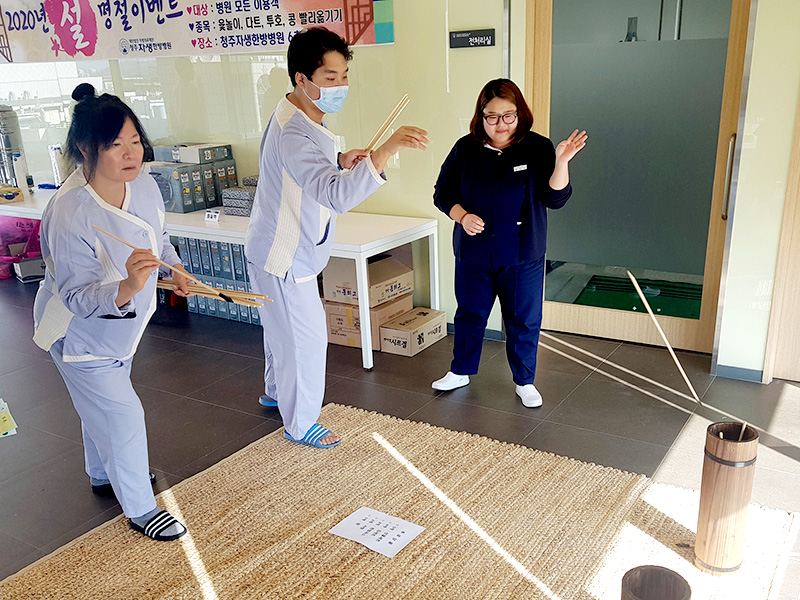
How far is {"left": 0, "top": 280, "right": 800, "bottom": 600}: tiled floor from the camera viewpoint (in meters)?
2.66

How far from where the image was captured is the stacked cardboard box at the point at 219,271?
15.3ft

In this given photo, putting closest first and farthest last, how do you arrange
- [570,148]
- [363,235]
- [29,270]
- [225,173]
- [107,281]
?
[107,281] → [570,148] → [363,235] → [225,173] → [29,270]

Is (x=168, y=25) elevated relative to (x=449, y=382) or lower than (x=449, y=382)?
elevated

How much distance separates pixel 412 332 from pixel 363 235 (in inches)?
23.7

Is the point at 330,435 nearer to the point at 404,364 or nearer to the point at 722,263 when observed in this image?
the point at 404,364

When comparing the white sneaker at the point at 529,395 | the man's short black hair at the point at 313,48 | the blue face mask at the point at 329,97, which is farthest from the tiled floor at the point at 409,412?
the man's short black hair at the point at 313,48

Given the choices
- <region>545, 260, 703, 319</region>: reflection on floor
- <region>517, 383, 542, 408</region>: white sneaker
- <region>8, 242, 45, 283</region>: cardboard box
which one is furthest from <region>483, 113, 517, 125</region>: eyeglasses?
<region>8, 242, 45, 283</region>: cardboard box

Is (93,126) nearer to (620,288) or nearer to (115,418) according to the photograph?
(115,418)

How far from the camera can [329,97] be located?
2588 mm

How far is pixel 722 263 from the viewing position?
3.55 meters

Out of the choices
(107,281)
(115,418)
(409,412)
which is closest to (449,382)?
(409,412)

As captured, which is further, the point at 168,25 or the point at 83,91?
the point at 168,25

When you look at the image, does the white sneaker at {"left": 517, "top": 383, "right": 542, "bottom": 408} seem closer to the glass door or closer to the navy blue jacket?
the navy blue jacket

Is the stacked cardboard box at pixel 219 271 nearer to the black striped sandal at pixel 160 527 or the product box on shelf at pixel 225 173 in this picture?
the product box on shelf at pixel 225 173
